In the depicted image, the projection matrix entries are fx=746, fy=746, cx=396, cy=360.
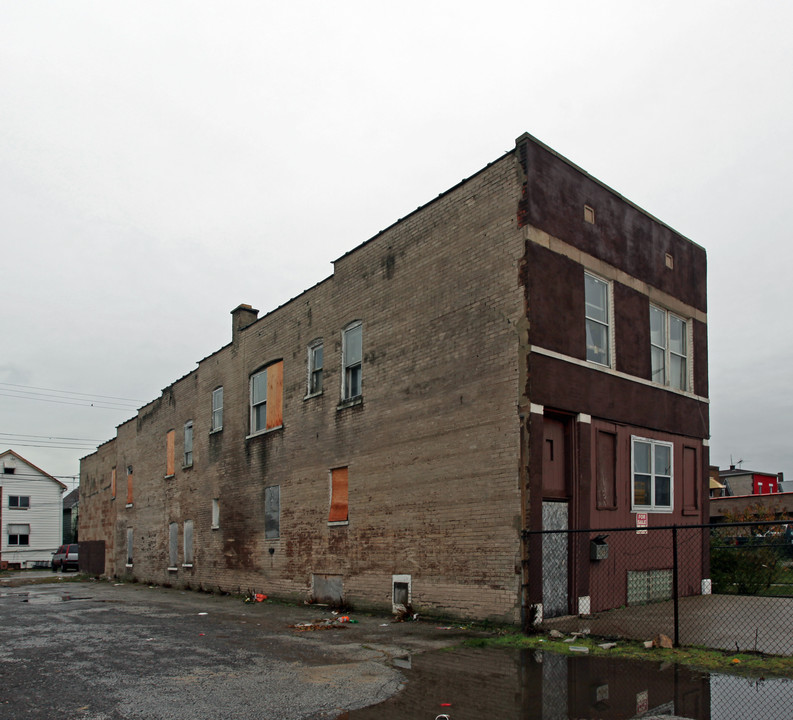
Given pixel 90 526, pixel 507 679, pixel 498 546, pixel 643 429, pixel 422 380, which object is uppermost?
pixel 422 380

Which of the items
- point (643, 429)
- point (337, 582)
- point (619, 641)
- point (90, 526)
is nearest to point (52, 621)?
point (337, 582)

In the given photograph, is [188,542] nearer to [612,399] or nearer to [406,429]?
[406,429]

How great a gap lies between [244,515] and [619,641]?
13554 millimetres

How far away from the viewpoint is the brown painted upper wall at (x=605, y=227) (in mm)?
13336

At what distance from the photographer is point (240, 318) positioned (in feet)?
77.3

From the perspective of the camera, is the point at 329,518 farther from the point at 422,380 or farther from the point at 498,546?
the point at 498,546

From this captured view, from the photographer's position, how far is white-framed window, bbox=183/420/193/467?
2628 centimetres

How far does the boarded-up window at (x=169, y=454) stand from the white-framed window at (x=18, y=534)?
35.1 metres

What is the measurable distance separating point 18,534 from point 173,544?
36.3 m

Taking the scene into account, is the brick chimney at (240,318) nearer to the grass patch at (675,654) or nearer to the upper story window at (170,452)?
the upper story window at (170,452)

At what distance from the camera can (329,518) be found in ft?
57.5

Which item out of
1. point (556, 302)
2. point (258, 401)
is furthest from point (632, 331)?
point (258, 401)

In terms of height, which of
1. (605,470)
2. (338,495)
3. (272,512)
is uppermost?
(605,470)

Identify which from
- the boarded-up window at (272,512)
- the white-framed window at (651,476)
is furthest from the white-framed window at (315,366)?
the white-framed window at (651,476)
